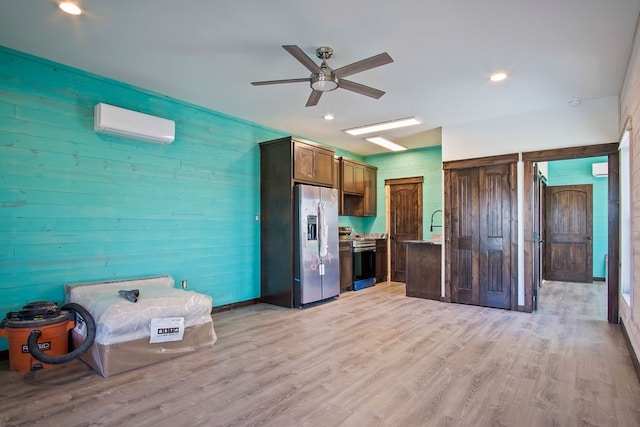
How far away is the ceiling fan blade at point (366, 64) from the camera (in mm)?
2705

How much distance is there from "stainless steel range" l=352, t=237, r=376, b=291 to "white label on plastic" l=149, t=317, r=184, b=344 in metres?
3.78

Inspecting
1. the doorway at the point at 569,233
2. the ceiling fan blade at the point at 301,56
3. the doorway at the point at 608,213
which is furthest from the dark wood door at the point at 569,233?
the ceiling fan blade at the point at 301,56

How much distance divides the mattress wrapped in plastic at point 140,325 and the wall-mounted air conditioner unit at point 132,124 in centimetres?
162

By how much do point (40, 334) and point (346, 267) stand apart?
4.45m

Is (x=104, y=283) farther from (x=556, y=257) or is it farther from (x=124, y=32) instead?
(x=556, y=257)

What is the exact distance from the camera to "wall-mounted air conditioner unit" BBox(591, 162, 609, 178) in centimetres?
715

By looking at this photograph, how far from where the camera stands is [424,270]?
581 cm

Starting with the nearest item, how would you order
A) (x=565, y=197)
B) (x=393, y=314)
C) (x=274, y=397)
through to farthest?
1. (x=274, y=397)
2. (x=393, y=314)
3. (x=565, y=197)

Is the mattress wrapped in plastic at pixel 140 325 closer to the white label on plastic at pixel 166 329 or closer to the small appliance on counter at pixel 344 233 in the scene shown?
the white label on plastic at pixel 166 329

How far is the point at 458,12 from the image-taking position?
2680 mm

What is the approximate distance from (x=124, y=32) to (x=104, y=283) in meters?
2.43

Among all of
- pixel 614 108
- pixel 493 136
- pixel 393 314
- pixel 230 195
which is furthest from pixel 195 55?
pixel 614 108

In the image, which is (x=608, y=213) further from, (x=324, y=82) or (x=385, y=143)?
(x=324, y=82)

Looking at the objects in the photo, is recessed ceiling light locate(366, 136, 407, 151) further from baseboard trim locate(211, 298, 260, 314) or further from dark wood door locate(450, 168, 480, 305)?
baseboard trim locate(211, 298, 260, 314)
